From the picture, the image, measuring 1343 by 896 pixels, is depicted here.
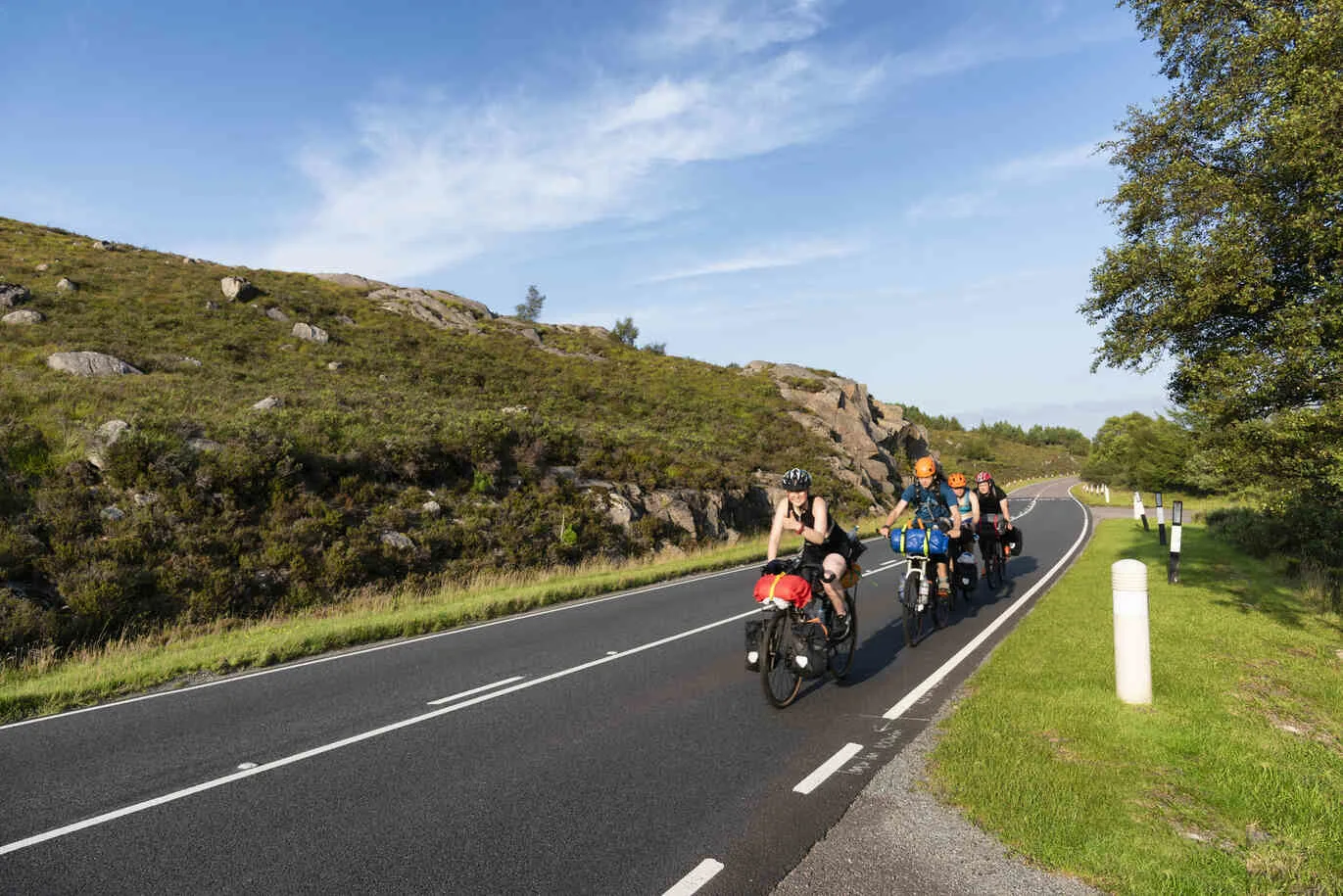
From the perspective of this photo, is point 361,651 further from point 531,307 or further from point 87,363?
point 531,307

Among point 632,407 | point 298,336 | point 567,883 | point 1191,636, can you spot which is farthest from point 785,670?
point 298,336

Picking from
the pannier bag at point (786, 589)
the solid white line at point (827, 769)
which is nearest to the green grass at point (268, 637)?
the pannier bag at point (786, 589)

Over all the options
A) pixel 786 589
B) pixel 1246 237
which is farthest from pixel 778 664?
pixel 1246 237

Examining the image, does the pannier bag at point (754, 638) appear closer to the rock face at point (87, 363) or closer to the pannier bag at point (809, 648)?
the pannier bag at point (809, 648)

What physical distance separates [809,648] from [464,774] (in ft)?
9.80

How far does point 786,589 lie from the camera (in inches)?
238

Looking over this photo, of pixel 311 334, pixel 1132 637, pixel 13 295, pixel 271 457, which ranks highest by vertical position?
pixel 13 295

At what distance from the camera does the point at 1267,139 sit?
7.87 meters

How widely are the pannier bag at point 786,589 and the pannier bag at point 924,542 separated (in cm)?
294

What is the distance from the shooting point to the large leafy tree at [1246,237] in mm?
7395

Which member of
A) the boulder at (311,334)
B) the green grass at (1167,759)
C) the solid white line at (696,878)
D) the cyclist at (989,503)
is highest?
the boulder at (311,334)

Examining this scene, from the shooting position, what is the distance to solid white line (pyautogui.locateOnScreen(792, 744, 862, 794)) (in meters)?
4.45

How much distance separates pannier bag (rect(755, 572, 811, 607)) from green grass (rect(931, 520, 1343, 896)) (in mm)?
1509

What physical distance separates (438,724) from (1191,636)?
805 cm
